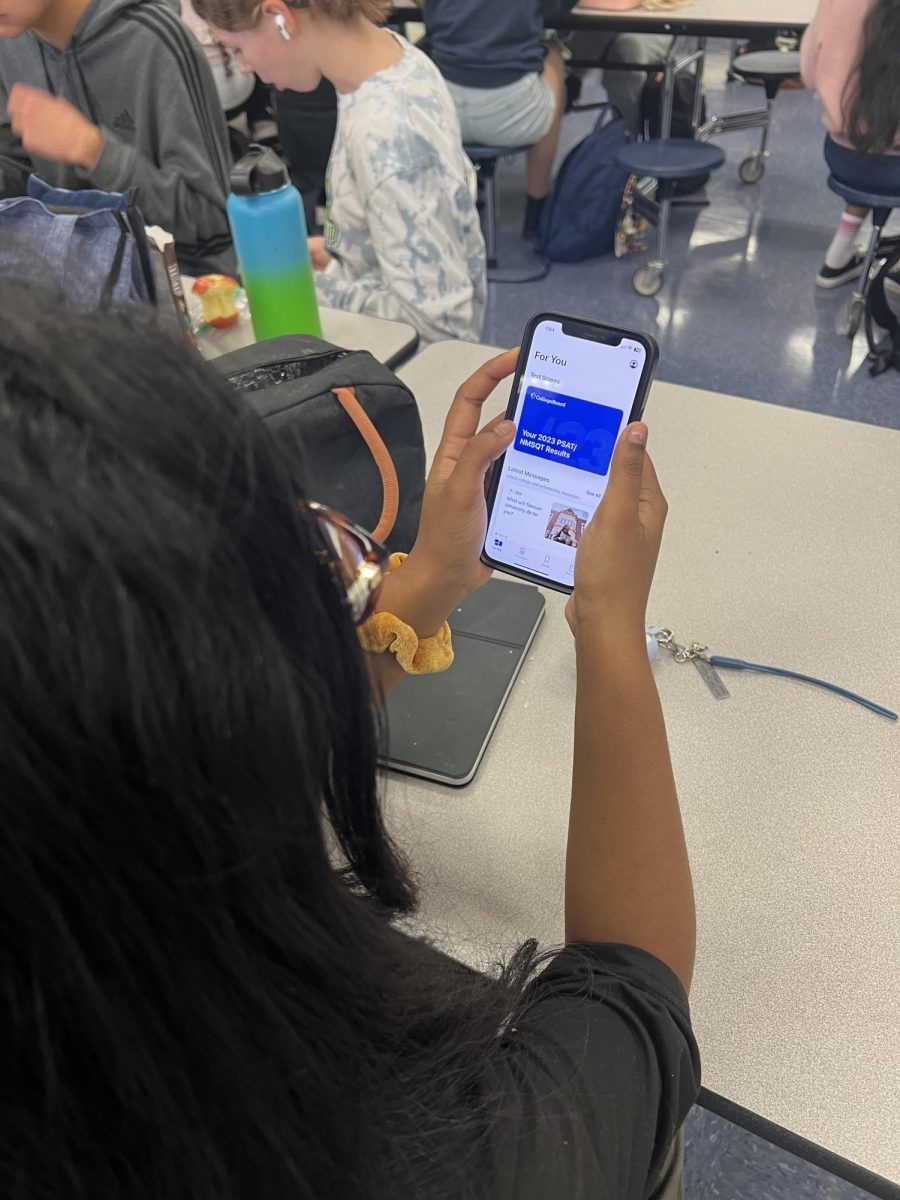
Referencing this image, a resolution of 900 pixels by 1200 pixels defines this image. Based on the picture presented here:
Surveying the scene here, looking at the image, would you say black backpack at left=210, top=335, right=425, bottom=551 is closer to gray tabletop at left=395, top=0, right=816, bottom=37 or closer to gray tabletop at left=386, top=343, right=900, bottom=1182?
gray tabletop at left=386, top=343, right=900, bottom=1182

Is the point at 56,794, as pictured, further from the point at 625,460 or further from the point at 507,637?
the point at 507,637

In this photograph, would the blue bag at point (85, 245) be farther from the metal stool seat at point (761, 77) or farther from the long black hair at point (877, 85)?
the metal stool seat at point (761, 77)

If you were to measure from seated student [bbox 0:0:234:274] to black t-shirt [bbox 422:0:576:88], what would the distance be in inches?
48.8

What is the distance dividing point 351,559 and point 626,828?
27cm

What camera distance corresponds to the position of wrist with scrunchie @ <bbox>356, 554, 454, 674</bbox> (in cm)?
66

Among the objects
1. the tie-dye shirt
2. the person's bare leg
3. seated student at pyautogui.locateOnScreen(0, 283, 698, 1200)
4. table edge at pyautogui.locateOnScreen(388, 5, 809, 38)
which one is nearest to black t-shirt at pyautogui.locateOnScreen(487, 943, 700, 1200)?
seated student at pyautogui.locateOnScreen(0, 283, 698, 1200)

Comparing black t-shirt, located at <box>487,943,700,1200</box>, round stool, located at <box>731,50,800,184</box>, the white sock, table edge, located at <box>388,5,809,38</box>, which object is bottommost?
the white sock

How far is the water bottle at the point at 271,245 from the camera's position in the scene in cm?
96

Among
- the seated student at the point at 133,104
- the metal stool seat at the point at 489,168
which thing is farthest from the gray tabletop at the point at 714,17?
the seated student at the point at 133,104

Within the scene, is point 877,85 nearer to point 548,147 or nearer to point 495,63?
point 495,63

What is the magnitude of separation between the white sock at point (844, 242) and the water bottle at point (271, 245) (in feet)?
6.67

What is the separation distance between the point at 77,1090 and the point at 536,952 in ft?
1.02

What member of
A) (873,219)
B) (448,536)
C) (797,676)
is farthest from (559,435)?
(873,219)

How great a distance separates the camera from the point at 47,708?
0.78ft
